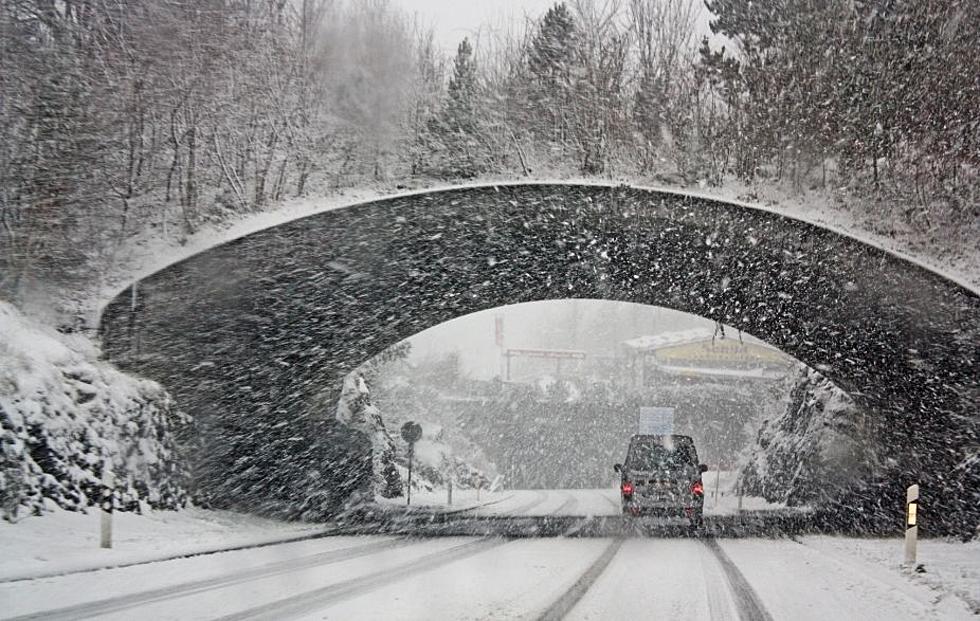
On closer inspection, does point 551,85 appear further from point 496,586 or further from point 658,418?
point 658,418

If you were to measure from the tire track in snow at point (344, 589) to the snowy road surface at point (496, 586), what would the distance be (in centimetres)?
2

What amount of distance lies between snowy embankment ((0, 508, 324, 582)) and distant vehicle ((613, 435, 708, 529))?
6.67 metres

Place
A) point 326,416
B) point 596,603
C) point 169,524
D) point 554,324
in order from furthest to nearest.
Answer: point 554,324, point 326,416, point 169,524, point 596,603

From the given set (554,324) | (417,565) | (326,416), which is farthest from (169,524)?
(554,324)

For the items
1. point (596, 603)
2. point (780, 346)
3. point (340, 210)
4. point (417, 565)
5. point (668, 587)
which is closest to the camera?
point (596, 603)

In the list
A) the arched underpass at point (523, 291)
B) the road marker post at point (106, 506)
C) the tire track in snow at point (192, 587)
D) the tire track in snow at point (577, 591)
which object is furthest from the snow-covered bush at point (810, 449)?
the road marker post at point (106, 506)

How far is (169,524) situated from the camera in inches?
589

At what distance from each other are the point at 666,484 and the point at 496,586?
30.7 feet

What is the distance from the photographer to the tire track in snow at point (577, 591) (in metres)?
7.36

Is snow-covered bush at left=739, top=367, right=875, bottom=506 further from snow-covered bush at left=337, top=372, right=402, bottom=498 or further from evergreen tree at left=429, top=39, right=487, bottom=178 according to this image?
snow-covered bush at left=337, top=372, right=402, bottom=498

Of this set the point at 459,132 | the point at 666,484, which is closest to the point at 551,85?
the point at 459,132

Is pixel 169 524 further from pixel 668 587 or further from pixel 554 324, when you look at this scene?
pixel 554 324

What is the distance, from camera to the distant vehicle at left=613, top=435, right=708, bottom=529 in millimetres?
17688

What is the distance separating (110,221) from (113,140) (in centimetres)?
163
